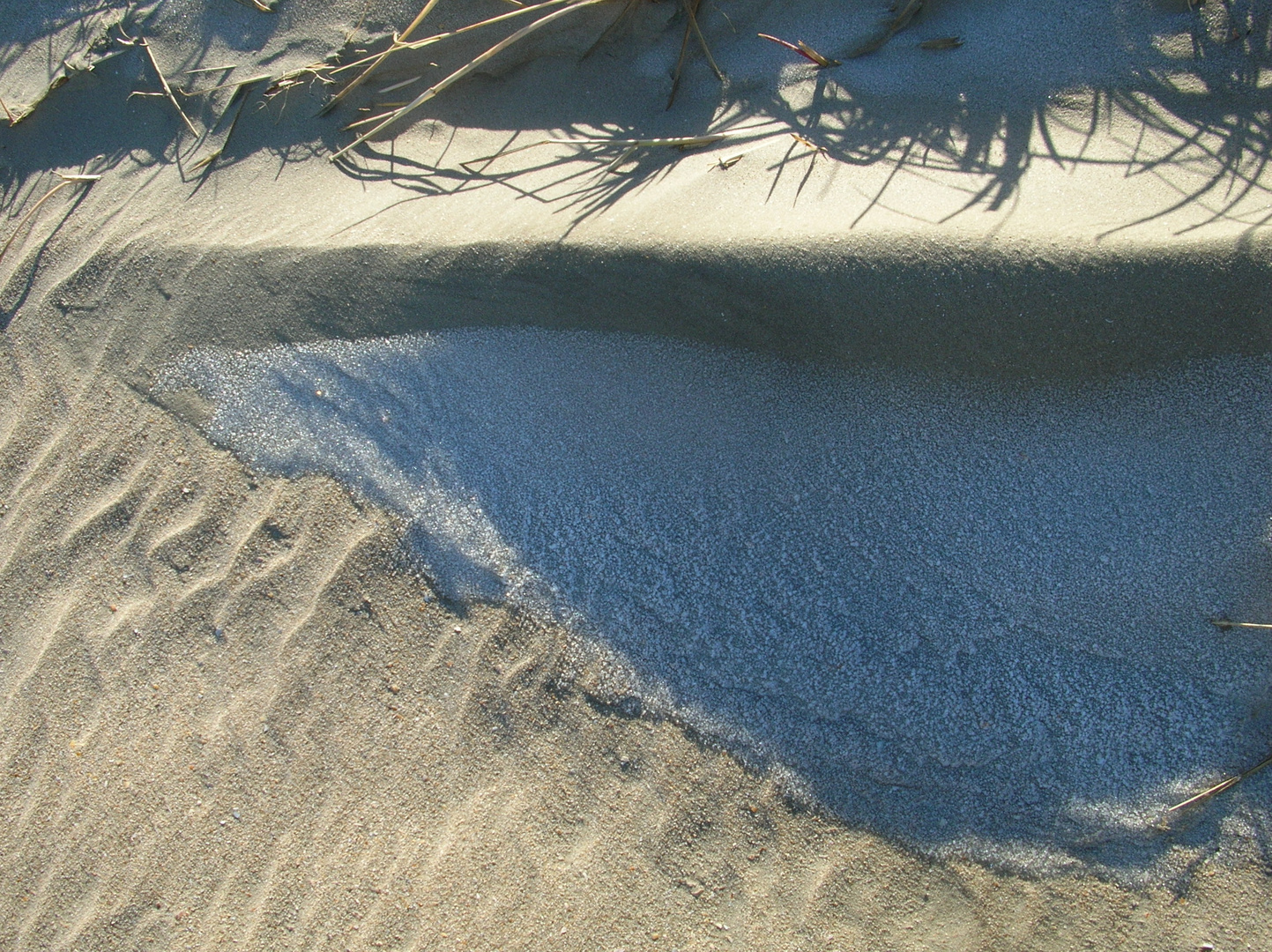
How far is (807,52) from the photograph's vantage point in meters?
1.88

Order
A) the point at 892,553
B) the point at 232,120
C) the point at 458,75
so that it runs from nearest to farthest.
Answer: the point at 892,553
the point at 458,75
the point at 232,120

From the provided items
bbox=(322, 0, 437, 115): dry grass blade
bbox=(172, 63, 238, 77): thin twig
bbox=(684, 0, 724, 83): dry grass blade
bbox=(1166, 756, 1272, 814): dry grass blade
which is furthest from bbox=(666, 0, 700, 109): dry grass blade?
bbox=(1166, 756, 1272, 814): dry grass blade

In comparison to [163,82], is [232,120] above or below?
below

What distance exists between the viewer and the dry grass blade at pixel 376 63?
2.09 m

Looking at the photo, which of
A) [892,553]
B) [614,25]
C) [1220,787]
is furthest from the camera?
[614,25]

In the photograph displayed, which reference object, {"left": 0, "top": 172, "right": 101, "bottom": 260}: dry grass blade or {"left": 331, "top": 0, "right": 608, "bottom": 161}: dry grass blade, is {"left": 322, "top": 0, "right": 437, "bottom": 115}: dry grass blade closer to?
{"left": 331, "top": 0, "right": 608, "bottom": 161}: dry grass blade

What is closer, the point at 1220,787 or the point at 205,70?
the point at 1220,787

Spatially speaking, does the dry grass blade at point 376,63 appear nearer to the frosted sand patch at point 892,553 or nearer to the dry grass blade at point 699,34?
the dry grass blade at point 699,34

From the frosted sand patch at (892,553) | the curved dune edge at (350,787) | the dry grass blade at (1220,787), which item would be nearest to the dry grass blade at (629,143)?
the frosted sand patch at (892,553)

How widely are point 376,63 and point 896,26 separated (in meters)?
1.43

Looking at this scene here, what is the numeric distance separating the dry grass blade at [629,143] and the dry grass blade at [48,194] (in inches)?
47.7

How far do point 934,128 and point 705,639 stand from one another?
131cm

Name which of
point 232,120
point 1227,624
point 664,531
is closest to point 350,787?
point 664,531

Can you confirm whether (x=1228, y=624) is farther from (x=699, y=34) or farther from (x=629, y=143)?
(x=699, y=34)
